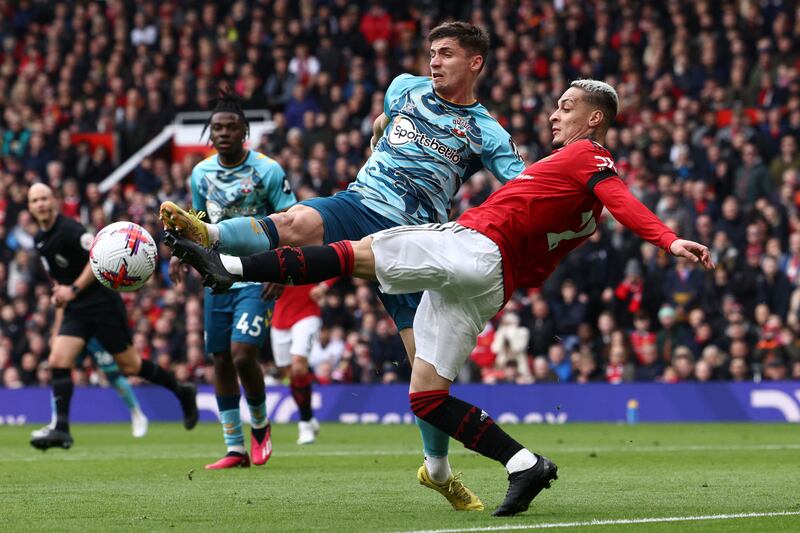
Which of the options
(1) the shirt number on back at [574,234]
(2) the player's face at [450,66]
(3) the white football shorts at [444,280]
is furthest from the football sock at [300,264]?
(2) the player's face at [450,66]

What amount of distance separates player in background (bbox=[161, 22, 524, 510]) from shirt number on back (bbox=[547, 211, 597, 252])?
71 cm

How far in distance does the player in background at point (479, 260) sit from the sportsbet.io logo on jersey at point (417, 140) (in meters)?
0.78

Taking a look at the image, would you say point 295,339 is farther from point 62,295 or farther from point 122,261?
point 122,261

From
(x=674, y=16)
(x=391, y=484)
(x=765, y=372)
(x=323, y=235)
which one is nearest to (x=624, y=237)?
(x=765, y=372)

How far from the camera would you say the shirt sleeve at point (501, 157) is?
7691mm

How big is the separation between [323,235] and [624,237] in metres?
12.4

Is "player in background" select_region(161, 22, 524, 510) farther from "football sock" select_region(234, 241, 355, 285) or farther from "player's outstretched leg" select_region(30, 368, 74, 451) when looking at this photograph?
"player's outstretched leg" select_region(30, 368, 74, 451)

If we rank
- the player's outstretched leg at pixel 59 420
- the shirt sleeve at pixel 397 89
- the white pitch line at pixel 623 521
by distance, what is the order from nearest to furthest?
the white pitch line at pixel 623 521 → the shirt sleeve at pixel 397 89 → the player's outstretched leg at pixel 59 420

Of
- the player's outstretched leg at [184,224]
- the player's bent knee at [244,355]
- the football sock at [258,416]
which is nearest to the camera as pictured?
the player's outstretched leg at [184,224]

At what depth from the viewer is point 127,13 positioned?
1133 inches

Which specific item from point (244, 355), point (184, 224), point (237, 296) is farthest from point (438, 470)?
point (237, 296)

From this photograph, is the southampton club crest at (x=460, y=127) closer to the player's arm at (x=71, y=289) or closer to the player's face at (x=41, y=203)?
the player's arm at (x=71, y=289)

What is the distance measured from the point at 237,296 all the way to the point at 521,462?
4.45 meters

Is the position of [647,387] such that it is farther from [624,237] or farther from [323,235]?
[323,235]
